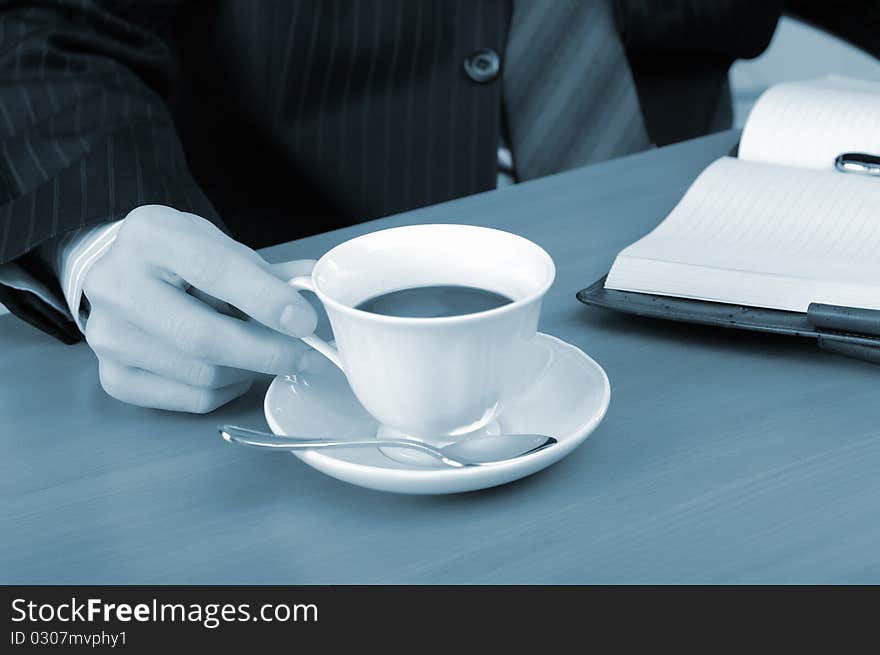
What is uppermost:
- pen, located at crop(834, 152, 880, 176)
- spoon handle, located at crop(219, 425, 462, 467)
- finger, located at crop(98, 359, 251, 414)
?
pen, located at crop(834, 152, 880, 176)

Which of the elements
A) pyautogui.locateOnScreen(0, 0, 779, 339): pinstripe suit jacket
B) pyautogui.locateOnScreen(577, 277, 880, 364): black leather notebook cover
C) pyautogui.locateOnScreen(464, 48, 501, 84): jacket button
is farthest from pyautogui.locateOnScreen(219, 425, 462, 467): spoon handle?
pyautogui.locateOnScreen(464, 48, 501, 84): jacket button

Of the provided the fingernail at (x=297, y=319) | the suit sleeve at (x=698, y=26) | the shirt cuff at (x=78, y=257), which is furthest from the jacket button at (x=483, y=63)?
the fingernail at (x=297, y=319)

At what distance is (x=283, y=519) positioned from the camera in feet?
1.51

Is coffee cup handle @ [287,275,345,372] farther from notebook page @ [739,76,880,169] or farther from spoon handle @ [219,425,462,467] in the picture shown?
notebook page @ [739,76,880,169]

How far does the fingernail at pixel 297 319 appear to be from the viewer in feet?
1.64

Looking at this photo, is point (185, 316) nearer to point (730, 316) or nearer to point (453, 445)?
point (453, 445)

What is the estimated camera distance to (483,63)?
1087mm

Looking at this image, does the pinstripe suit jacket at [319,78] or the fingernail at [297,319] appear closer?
the fingernail at [297,319]

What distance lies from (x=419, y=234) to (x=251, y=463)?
141 mm

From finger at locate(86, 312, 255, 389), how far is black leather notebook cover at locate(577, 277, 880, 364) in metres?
0.22

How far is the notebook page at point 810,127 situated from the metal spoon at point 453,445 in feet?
1.40

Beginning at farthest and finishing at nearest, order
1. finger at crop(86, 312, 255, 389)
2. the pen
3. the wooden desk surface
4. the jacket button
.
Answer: the jacket button → the pen → finger at crop(86, 312, 255, 389) → the wooden desk surface

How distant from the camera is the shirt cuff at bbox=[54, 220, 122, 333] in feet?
2.09

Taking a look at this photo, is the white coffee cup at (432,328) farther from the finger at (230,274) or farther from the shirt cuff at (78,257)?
the shirt cuff at (78,257)
